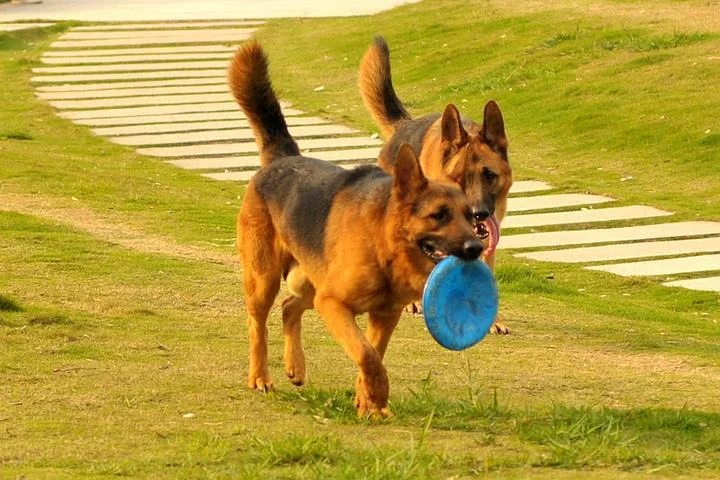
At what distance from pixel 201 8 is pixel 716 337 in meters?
20.0

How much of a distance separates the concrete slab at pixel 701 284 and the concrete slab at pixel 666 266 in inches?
8.7

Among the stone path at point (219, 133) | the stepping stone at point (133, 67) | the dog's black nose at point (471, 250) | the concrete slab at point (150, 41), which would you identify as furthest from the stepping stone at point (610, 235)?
the concrete slab at point (150, 41)

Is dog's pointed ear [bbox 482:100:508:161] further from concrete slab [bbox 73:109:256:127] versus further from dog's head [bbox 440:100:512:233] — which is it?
concrete slab [bbox 73:109:256:127]

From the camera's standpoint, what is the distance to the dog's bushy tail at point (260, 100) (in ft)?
27.7

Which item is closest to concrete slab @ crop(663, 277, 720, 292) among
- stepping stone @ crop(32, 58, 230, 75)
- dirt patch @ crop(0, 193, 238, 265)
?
dirt patch @ crop(0, 193, 238, 265)

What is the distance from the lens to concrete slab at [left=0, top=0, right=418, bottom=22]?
27.5 metres

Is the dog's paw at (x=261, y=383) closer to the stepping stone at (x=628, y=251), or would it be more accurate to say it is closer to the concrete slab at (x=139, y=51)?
the stepping stone at (x=628, y=251)

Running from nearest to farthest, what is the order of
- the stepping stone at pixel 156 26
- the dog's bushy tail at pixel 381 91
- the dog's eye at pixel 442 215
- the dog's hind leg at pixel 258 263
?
the dog's eye at pixel 442 215 → the dog's hind leg at pixel 258 263 → the dog's bushy tail at pixel 381 91 → the stepping stone at pixel 156 26

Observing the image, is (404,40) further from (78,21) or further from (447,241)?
(447,241)

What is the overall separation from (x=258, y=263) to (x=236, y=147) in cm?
948

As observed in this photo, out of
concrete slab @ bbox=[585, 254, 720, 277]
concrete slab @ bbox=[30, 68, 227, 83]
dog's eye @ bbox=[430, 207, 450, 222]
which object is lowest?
concrete slab @ bbox=[30, 68, 227, 83]

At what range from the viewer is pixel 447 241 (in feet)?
22.2

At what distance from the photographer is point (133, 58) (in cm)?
2342

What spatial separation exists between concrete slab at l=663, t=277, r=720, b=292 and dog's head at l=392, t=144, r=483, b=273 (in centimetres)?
461
